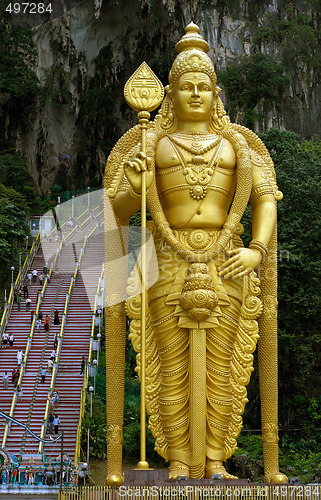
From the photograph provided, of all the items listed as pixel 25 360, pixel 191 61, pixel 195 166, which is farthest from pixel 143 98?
pixel 25 360

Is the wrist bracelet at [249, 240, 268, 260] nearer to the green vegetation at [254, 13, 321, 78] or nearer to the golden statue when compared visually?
the golden statue

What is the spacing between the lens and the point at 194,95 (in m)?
10.1

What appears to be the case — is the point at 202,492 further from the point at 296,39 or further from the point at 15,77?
the point at 15,77

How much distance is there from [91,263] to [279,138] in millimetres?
6805

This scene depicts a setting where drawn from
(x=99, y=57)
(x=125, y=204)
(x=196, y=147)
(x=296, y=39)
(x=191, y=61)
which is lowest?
(x=125, y=204)

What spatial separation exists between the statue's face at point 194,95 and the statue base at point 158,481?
4.24 m

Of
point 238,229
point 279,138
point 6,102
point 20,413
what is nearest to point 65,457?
point 20,413

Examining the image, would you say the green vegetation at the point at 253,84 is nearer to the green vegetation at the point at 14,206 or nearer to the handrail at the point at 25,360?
the green vegetation at the point at 14,206

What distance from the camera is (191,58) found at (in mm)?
10219

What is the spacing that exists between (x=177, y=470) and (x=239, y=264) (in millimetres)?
2419

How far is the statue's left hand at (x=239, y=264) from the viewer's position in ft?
31.8

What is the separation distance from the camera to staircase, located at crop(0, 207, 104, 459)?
17.6 meters

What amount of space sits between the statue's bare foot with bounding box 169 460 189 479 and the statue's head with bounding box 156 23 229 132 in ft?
13.2

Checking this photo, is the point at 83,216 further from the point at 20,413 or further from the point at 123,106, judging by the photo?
the point at 20,413
